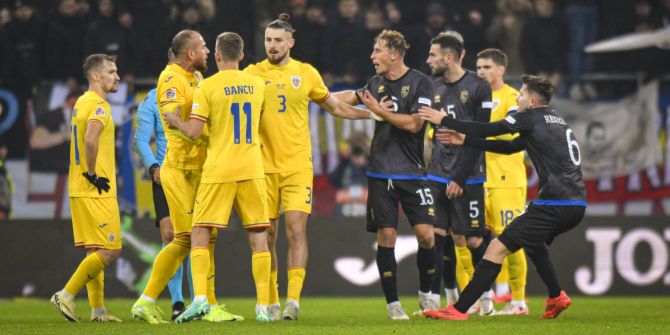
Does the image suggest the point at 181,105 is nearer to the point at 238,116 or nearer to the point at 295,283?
the point at 238,116

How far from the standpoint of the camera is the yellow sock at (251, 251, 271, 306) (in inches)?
362

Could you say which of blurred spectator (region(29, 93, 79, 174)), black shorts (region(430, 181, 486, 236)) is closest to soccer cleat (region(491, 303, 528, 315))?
black shorts (region(430, 181, 486, 236))

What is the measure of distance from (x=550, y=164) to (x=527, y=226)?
588 mm

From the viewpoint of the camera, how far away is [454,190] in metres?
10.8

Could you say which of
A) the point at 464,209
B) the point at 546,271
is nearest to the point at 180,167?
the point at 464,209

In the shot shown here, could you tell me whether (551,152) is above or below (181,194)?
above

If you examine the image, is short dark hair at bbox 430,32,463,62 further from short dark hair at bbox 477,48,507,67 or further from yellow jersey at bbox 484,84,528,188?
yellow jersey at bbox 484,84,528,188

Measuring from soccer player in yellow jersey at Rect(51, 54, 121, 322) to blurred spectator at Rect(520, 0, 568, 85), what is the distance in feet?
26.2

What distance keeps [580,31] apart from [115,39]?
7.06 meters

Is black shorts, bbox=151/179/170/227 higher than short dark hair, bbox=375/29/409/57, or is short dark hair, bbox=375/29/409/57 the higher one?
short dark hair, bbox=375/29/409/57

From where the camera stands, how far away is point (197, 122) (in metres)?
9.04

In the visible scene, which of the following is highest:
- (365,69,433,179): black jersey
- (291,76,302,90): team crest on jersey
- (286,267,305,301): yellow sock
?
(291,76,302,90): team crest on jersey

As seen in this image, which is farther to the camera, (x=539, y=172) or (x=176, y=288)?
(x=176, y=288)

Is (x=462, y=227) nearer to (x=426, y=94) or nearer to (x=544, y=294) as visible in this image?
(x=426, y=94)
